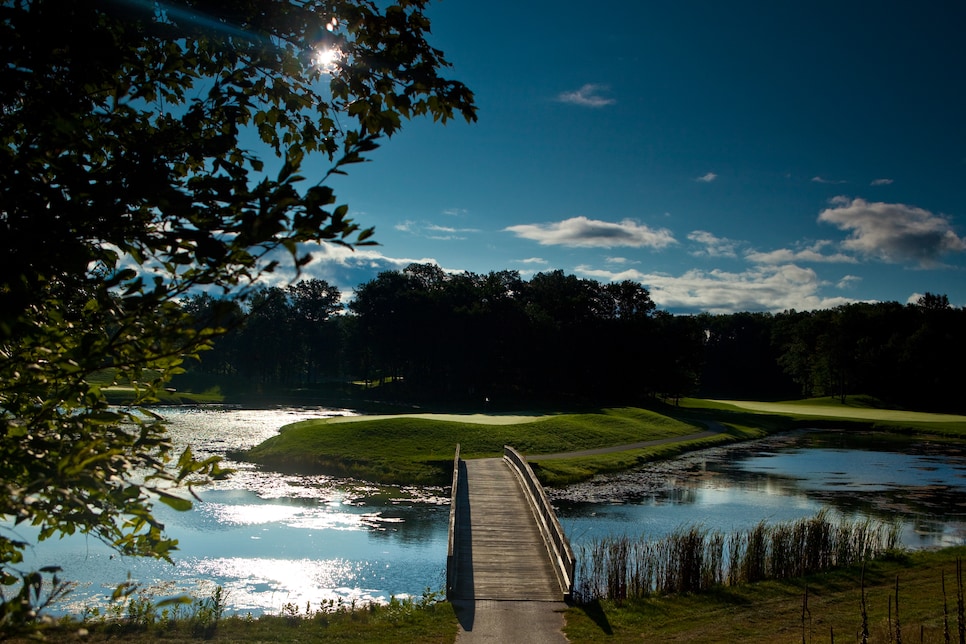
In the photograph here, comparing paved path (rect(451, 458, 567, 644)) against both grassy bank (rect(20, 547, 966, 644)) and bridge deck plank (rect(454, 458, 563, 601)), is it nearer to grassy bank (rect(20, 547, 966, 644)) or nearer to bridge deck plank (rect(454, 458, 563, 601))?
bridge deck plank (rect(454, 458, 563, 601))

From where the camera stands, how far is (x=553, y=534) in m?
17.7

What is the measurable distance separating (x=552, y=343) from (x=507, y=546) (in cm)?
6996

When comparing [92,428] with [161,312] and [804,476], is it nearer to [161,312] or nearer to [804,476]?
[161,312]

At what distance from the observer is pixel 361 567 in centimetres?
1931

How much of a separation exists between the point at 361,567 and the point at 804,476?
26.7m

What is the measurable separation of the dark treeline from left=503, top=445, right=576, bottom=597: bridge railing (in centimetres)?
5704

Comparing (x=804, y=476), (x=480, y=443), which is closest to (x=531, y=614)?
(x=480, y=443)

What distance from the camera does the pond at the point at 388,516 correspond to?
1778cm

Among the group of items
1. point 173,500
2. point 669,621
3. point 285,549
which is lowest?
point 285,549

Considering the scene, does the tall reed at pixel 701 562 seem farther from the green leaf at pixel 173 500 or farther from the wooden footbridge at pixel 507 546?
the green leaf at pixel 173 500

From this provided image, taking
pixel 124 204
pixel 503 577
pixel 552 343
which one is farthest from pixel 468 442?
pixel 552 343

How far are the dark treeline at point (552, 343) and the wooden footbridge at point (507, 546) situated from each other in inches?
2237

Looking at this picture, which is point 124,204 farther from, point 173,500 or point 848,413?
point 848,413

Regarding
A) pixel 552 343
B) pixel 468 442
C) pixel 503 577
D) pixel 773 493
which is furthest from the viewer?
pixel 552 343
